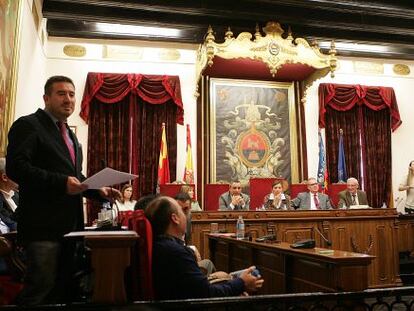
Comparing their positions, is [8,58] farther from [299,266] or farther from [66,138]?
[299,266]

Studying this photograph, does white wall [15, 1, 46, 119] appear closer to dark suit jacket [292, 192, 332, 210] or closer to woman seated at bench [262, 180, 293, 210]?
woman seated at bench [262, 180, 293, 210]

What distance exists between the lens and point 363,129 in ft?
28.8

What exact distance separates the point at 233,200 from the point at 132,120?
2.90 metres

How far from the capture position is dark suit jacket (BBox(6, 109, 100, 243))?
5.83 feet

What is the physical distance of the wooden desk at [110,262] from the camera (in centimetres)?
153

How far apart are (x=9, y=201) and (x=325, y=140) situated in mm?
6806

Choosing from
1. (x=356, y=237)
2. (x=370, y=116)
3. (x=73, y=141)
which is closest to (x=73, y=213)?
(x=73, y=141)

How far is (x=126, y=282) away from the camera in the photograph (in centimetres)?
176

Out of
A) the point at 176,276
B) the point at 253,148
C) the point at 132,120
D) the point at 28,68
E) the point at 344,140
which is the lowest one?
the point at 176,276

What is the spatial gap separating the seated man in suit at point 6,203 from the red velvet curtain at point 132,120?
4.34 m

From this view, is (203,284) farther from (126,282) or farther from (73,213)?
(73,213)

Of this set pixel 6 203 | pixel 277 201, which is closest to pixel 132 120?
pixel 277 201

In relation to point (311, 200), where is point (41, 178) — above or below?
above

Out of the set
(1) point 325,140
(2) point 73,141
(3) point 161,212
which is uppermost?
(1) point 325,140
